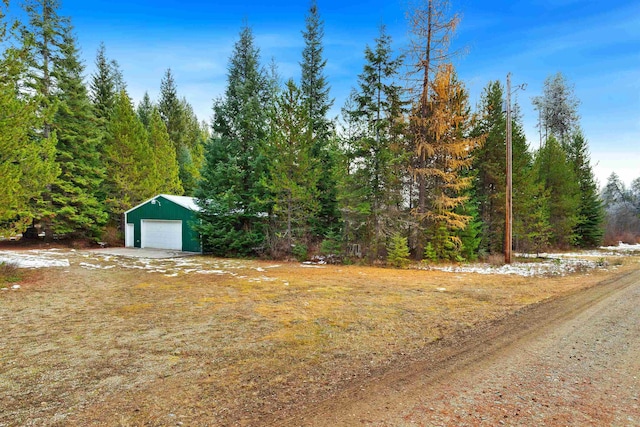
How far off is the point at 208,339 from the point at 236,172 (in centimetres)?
1149

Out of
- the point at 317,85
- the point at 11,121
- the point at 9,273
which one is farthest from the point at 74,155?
the point at 317,85

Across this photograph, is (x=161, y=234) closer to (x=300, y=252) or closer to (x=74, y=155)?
(x=74, y=155)

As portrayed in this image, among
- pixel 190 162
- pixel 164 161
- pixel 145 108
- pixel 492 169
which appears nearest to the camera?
pixel 492 169

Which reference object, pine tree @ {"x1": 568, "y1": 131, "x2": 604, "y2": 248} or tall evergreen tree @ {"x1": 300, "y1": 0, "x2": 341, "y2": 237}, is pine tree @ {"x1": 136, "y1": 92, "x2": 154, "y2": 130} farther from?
pine tree @ {"x1": 568, "y1": 131, "x2": 604, "y2": 248}

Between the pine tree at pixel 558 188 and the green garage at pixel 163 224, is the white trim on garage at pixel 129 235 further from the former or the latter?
the pine tree at pixel 558 188

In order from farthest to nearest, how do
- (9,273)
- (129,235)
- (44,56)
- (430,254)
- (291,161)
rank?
(129,235)
(44,56)
(291,161)
(430,254)
(9,273)

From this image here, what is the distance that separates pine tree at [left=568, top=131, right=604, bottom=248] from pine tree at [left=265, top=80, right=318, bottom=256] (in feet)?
70.2

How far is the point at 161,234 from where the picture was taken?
1972 centimetres

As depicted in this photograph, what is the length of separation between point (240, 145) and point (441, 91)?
926 cm

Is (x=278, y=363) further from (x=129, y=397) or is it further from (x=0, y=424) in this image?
Answer: (x=0, y=424)

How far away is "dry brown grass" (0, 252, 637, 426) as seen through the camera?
116 inches

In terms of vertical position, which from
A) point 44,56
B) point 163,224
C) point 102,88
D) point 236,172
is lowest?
point 163,224

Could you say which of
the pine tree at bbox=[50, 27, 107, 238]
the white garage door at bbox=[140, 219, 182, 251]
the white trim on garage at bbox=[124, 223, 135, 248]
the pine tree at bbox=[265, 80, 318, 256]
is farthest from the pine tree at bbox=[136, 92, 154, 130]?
the pine tree at bbox=[265, 80, 318, 256]

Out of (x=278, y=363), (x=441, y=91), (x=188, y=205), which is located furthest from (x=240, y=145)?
(x=278, y=363)
